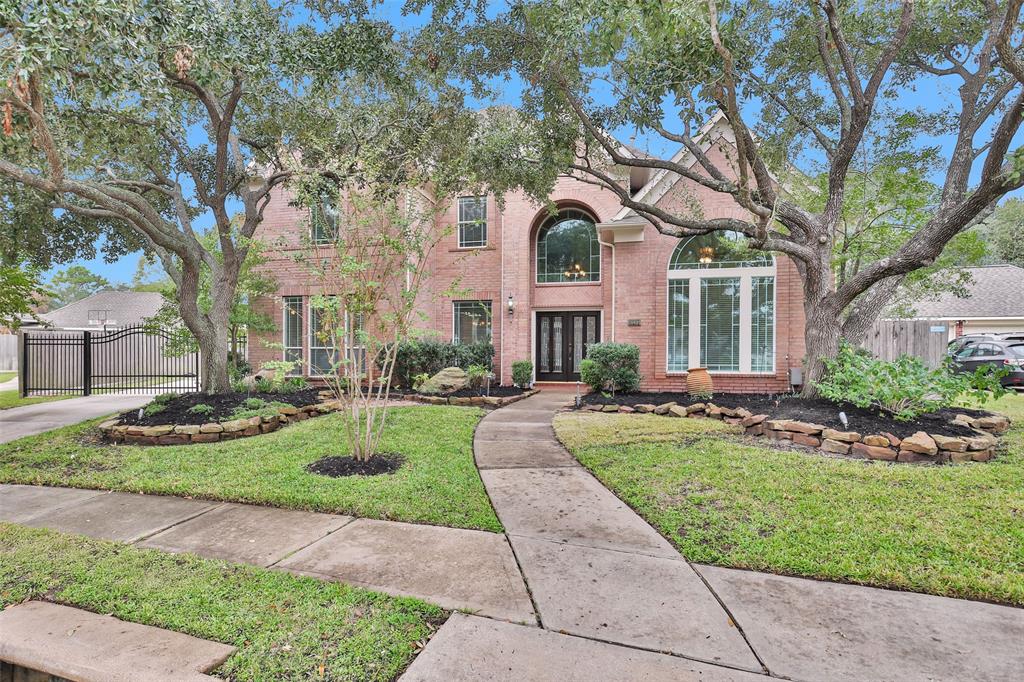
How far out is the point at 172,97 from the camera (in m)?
6.79

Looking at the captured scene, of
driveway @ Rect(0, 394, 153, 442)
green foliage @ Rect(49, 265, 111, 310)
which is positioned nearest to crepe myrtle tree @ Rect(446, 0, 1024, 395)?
driveway @ Rect(0, 394, 153, 442)

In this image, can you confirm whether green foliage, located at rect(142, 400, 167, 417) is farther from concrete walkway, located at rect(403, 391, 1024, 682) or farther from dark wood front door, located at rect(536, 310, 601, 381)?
dark wood front door, located at rect(536, 310, 601, 381)

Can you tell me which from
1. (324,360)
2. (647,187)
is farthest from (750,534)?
(324,360)

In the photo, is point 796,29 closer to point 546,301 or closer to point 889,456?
point 889,456

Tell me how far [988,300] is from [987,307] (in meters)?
0.60

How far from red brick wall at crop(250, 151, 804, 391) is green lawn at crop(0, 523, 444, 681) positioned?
315 inches

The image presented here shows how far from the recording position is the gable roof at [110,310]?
94.8 feet

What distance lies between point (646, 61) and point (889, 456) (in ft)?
18.8

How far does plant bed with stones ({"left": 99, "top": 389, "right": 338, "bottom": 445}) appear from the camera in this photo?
6.98 m

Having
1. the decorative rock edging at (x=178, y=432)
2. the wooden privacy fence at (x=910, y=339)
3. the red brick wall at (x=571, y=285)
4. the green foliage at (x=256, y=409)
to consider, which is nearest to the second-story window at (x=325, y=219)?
the green foliage at (x=256, y=409)

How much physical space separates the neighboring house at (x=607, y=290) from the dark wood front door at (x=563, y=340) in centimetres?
3

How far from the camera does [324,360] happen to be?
13992 mm

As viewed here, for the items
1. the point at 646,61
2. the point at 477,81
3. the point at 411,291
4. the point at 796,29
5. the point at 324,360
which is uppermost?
the point at 796,29

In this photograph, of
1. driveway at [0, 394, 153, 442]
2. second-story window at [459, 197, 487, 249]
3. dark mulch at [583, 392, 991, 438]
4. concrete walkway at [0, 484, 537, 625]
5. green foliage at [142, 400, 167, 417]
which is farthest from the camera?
second-story window at [459, 197, 487, 249]
